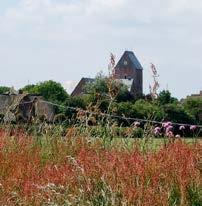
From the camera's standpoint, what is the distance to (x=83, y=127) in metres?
8.34

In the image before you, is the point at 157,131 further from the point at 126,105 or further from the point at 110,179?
the point at 126,105

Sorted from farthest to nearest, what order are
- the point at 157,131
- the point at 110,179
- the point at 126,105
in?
the point at 126,105, the point at 157,131, the point at 110,179

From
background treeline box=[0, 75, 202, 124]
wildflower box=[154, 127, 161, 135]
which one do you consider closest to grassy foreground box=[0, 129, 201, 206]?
wildflower box=[154, 127, 161, 135]

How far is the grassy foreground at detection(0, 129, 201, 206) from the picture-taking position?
464cm

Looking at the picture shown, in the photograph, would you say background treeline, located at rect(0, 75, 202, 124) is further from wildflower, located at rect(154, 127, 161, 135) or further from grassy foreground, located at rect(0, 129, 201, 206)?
grassy foreground, located at rect(0, 129, 201, 206)

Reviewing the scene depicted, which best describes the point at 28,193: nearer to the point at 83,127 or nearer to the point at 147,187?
the point at 147,187

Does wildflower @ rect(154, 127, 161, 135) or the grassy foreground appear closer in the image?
the grassy foreground

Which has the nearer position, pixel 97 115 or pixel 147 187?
pixel 147 187

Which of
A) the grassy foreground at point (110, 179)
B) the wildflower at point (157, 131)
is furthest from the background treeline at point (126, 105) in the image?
the grassy foreground at point (110, 179)

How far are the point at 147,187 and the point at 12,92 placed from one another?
233 inches

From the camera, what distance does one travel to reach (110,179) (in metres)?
5.02

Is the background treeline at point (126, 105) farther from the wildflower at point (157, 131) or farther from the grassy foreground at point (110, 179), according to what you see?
the grassy foreground at point (110, 179)

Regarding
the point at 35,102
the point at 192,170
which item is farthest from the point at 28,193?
the point at 35,102

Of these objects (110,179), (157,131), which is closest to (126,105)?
(157,131)
